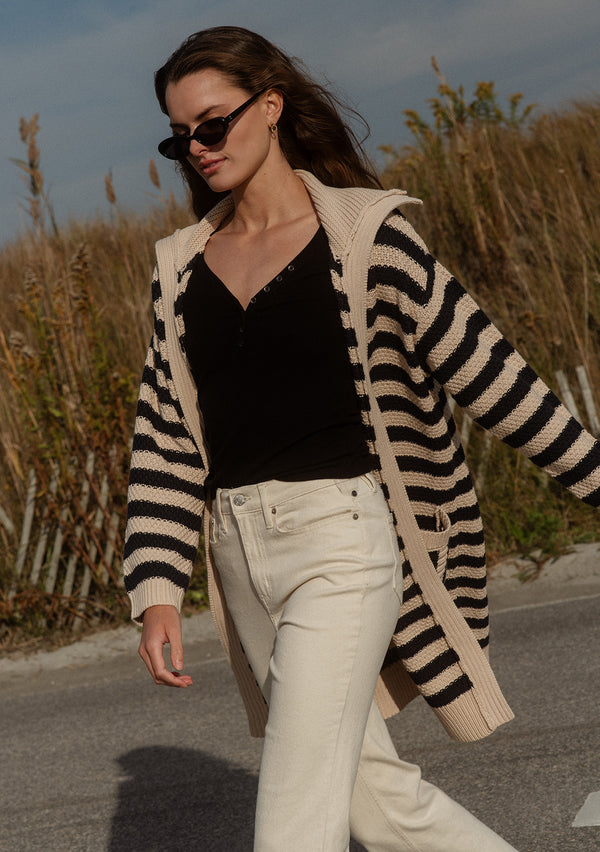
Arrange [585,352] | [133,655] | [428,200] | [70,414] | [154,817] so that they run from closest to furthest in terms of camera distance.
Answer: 1. [154,817]
2. [133,655]
3. [70,414]
4. [585,352]
5. [428,200]

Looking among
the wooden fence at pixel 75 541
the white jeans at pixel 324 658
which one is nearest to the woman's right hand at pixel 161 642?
the white jeans at pixel 324 658

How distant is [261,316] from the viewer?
2.20 metres

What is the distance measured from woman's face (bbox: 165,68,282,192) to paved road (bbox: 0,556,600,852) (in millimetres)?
2000

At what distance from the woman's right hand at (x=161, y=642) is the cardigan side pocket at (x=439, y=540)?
0.56m

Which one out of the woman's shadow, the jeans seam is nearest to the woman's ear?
the jeans seam

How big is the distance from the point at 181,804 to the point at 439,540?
1.86m

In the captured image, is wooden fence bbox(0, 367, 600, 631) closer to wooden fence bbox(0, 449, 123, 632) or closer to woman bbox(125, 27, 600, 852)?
wooden fence bbox(0, 449, 123, 632)

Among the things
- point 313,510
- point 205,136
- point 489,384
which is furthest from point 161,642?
point 205,136

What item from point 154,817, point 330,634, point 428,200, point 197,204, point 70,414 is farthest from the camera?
point 428,200

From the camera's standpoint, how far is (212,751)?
418cm

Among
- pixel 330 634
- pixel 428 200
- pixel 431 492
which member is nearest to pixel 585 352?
pixel 428 200

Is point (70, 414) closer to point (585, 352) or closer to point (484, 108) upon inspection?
point (585, 352)

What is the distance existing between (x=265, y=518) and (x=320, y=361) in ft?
1.13

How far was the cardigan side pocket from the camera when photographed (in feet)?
7.60
